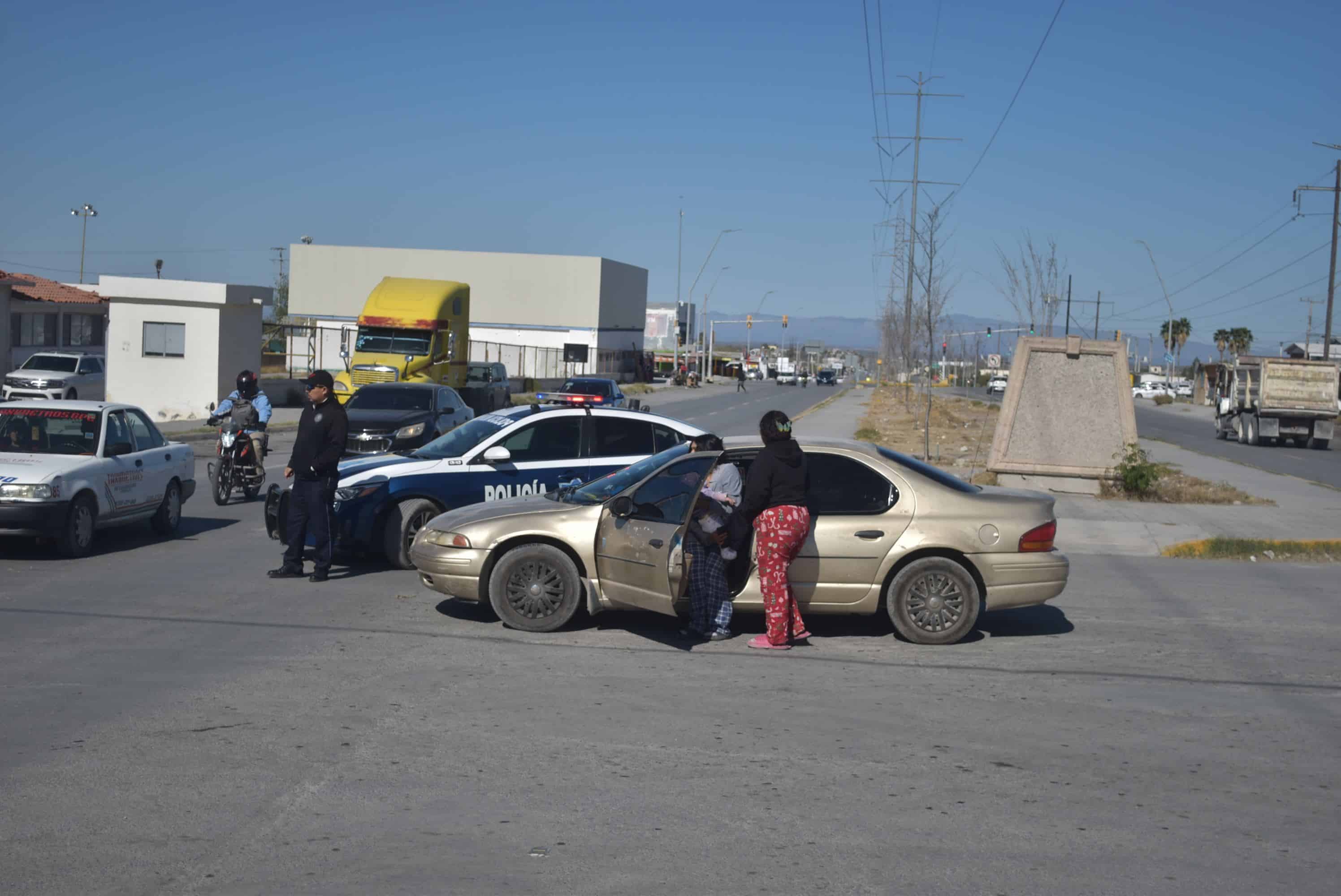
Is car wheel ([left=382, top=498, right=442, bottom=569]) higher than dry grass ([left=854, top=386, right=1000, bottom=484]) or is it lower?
lower

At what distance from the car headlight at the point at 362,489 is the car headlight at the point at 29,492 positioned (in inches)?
102

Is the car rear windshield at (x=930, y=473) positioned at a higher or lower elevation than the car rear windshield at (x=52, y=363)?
lower

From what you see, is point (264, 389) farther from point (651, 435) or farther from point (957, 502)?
point (957, 502)

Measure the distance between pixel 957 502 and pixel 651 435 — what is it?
4.33 m

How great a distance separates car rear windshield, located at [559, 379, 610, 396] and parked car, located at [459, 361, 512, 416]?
20.2ft

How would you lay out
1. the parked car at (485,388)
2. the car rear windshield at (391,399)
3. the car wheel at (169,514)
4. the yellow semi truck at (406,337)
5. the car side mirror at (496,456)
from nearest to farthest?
the car side mirror at (496,456), the car wheel at (169,514), the car rear windshield at (391,399), the yellow semi truck at (406,337), the parked car at (485,388)

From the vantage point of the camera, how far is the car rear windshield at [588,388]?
33.6 metres

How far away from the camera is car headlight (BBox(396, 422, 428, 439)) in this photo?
1931cm

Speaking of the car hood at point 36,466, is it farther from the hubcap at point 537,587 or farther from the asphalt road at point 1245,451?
the asphalt road at point 1245,451

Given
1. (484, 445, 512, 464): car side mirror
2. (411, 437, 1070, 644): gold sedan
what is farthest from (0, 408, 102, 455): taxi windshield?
(411, 437, 1070, 644): gold sedan

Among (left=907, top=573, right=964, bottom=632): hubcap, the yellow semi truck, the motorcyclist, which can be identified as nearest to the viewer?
(left=907, top=573, right=964, bottom=632): hubcap

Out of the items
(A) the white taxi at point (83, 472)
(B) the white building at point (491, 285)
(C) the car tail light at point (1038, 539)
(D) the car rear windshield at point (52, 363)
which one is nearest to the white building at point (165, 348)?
(D) the car rear windshield at point (52, 363)

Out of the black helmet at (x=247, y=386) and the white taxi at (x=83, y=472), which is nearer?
the white taxi at (x=83, y=472)

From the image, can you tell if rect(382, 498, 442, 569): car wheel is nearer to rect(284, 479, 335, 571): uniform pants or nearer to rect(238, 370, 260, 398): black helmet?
rect(284, 479, 335, 571): uniform pants
